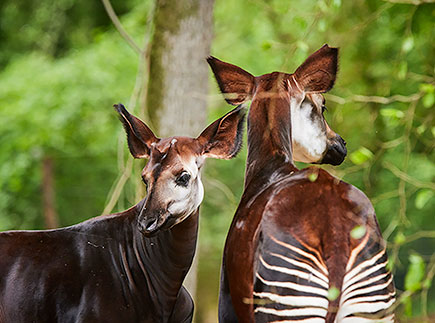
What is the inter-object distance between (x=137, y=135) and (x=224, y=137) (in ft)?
1.65

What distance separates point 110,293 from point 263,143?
3.91 ft

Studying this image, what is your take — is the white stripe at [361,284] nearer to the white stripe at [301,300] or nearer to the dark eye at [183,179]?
the white stripe at [301,300]

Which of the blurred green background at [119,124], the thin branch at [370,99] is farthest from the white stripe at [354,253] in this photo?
the blurred green background at [119,124]

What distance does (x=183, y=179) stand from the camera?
150 inches

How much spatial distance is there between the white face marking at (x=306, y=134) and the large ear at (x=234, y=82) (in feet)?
1.00

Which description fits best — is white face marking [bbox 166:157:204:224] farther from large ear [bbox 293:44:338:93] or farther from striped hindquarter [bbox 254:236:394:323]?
striped hindquarter [bbox 254:236:394:323]

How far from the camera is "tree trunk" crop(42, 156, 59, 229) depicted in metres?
10.8

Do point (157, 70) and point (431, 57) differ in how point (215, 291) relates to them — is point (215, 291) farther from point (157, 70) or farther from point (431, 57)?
point (157, 70)

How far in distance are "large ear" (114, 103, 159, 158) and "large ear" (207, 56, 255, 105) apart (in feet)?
1.64

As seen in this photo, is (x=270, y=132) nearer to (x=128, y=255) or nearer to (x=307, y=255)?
(x=307, y=255)

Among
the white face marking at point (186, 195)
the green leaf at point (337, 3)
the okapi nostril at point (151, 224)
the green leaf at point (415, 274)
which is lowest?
the green leaf at point (415, 274)

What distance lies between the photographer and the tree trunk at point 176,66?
20.0 feet

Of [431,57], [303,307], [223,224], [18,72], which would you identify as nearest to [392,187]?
[431,57]

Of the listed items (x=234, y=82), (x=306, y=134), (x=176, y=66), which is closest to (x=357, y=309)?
(x=306, y=134)
